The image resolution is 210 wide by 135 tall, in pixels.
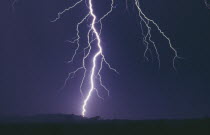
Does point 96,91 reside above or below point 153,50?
below

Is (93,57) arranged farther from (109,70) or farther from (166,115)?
(166,115)

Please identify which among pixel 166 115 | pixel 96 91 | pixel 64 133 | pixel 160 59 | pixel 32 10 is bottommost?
pixel 64 133

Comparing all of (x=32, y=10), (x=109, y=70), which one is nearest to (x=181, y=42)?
(x=109, y=70)

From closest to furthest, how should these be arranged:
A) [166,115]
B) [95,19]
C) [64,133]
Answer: [64,133] → [95,19] → [166,115]

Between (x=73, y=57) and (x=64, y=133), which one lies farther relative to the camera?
(x=73, y=57)

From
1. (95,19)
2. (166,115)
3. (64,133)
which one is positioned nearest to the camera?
(64,133)

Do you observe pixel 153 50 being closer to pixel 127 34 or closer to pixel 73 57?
pixel 127 34
